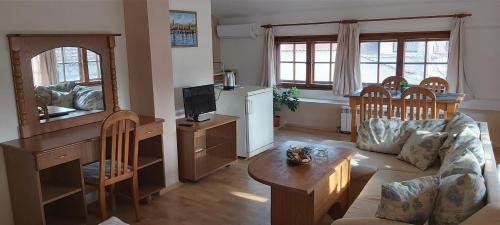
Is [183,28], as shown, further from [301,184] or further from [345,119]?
[345,119]

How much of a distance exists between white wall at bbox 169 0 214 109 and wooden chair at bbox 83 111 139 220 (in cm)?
120

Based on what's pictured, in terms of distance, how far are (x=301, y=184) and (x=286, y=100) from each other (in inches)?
154

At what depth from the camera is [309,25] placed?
6363 mm

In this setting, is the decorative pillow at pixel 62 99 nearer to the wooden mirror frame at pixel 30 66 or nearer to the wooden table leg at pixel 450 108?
the wooden mirror frame at pixel 30 66

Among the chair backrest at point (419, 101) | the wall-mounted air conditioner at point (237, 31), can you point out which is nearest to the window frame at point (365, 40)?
the wall-mounted air conditioner at point (237, 31)

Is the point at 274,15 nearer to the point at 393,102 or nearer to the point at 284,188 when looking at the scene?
the point at 393,102

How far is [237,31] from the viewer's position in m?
6.84

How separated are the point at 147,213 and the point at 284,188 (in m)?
1.55

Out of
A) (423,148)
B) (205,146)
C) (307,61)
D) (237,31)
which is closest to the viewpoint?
(423,148)

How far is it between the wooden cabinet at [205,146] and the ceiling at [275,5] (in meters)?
2.41

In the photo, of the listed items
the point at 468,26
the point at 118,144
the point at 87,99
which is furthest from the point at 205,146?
the point at 468,26

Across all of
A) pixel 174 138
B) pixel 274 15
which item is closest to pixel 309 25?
pixel 274 15

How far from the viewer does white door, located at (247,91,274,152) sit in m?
4.81

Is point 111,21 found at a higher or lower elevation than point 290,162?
higher
